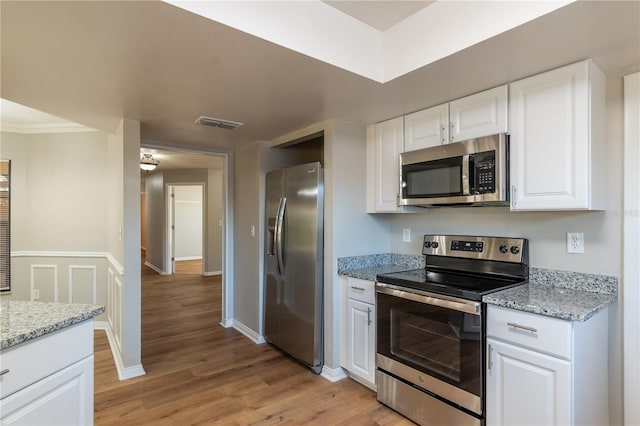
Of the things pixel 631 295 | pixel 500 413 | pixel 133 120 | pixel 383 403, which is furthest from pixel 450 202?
pixel 133 120

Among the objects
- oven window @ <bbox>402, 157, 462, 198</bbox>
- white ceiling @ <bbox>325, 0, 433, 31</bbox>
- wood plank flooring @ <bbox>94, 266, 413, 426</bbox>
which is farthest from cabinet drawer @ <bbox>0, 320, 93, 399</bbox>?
oven window @ <bbox>402, 157, 462, 198</bbox>

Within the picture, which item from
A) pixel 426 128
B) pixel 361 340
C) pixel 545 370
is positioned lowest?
pixel 361 340

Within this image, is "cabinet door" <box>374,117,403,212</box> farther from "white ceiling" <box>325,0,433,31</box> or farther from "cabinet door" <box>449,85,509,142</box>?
"white ceiling" <box>325,0,433,31</box>

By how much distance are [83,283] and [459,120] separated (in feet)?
14.0

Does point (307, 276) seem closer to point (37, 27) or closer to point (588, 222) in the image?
point (588, 222)

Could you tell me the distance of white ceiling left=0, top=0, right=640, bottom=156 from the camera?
1382mm

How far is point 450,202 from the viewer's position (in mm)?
2246

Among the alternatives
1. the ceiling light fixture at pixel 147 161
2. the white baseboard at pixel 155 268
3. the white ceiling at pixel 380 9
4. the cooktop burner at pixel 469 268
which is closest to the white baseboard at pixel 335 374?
the cooktop burner at pixel 469 268

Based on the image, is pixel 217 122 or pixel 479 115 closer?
pixel 479 115

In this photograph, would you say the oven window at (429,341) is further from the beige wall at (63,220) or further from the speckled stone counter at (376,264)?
the beige wall at (63,220)

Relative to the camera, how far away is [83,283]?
4.01 metres

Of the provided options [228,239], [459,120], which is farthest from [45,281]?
[459,120]

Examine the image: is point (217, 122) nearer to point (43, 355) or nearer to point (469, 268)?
point (43, 355)

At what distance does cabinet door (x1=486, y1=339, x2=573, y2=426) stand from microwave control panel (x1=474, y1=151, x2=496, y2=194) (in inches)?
33.4
